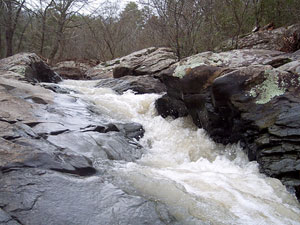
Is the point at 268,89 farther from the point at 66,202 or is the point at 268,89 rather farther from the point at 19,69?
the point at 19,69

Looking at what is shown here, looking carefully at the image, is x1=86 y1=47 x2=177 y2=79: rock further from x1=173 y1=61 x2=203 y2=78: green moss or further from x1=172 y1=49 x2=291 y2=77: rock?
x1=173 y1=61 x2=203 y2=78: green moss

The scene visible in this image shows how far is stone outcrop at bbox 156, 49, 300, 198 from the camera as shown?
3311 mm

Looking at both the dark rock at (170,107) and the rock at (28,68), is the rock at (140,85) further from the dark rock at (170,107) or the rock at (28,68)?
the rock at (28,68)

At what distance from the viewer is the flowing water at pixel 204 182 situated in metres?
2.29

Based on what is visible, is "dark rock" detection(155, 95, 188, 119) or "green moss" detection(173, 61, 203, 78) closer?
"green moss" detection(173, 61, 203, 78)

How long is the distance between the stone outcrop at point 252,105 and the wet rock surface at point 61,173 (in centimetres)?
149

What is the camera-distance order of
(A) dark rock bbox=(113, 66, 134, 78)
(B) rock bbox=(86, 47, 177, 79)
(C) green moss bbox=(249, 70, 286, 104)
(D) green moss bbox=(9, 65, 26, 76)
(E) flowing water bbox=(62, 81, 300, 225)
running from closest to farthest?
1. (E) flowing water bbox=(62, 81, 300, 225)
2. (C) green moss bbox=(249, 70, 286, 104)
3. (D) green moss bbox=(9, 65, 26, 76)
4. (B) rock bbox=(86, 47, 177, 79)
5. (A) dark rock bbox=(113, 66, 134, 78)

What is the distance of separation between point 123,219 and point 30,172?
3.02ft

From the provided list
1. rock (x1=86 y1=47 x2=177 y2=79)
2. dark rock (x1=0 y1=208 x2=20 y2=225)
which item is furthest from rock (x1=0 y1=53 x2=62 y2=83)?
dark rock (x1=0 y1=208 x2=20 y2=225)

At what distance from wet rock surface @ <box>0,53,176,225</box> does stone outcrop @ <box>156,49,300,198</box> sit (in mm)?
1487

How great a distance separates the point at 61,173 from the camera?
2.43 metres

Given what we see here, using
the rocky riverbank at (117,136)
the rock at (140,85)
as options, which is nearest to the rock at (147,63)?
the rock at (140,85)

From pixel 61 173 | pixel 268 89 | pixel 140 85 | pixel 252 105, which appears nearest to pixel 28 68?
pixel 140 85

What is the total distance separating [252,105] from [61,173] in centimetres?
272
